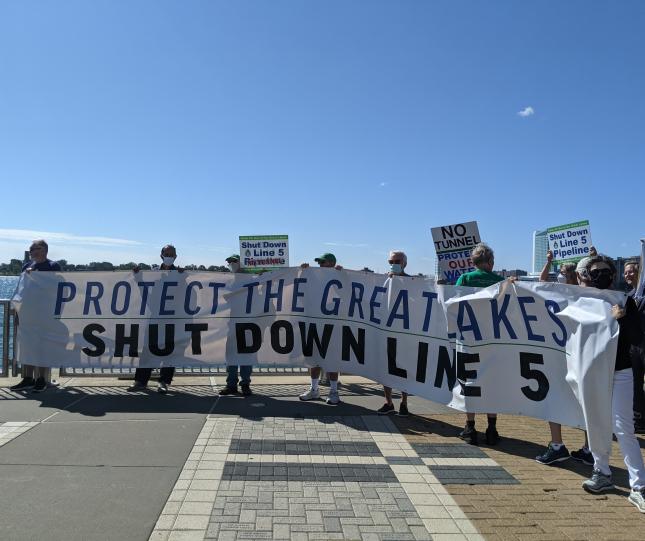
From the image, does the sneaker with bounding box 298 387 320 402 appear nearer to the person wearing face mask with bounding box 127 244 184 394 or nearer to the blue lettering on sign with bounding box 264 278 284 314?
the blue lettering on sign with bounding box 264 278 284 314

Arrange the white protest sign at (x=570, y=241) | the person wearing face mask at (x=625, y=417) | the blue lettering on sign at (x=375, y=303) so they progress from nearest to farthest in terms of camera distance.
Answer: the person wearing face mask at (x=625, y=417)
the blue lettering on sign at (x=375, y=303)
the white protest sign at (x=570, y=241)

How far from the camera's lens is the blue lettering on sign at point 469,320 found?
611cm

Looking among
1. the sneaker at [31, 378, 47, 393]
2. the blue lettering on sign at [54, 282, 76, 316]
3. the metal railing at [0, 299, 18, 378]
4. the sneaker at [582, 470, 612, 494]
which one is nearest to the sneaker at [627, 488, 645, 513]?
the sneaker at [582, 470, 612, 494]

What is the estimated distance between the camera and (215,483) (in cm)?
446

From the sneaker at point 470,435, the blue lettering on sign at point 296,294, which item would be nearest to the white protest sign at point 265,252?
the blue lettering on sign at point 296,294

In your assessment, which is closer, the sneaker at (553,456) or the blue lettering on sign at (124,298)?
the sneaker at (553,456)

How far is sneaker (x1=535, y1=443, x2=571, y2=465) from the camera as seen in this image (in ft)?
17.3

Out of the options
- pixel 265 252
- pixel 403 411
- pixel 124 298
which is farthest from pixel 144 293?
pixel 265 252

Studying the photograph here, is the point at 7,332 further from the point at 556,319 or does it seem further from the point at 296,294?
the point at 556,319

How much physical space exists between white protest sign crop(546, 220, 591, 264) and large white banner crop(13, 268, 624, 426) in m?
3.94

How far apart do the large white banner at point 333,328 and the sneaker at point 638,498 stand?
0.91 meters

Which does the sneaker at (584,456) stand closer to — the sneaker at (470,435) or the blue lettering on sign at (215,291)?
the sneaker at (470,435)

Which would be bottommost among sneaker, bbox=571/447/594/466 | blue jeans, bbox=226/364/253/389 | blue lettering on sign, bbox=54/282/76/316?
sneaker, bbox=571/447/594/466

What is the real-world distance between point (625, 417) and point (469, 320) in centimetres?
203
